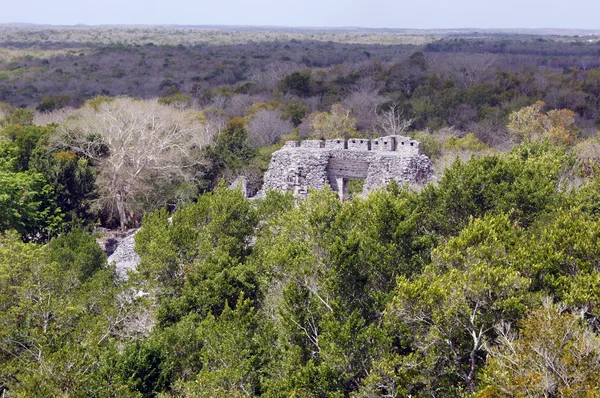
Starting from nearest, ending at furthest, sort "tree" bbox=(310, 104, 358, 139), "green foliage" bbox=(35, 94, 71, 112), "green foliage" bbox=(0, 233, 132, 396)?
1. "green foliage" bbox=(0, 233, 132, 396)
2. "tree" bbox=(310, 104, 358, 139)
3. "green foliage" bbox=(35, 94, 71, 112)

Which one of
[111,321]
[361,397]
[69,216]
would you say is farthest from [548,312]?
[69,216]

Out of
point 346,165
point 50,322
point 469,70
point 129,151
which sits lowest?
point 50,322

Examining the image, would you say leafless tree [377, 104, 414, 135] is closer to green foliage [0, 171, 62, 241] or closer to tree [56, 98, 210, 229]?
tree [56, 98, 210, 229]

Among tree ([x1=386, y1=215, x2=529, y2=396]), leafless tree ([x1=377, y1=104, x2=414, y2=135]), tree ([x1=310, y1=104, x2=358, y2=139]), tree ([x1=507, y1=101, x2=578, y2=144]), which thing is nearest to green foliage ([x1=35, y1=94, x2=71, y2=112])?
tree ([x1=310, y1=104, x2=358, y2=139])

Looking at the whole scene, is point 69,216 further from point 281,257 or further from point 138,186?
point 281,257

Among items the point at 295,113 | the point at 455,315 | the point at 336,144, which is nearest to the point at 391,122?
the point at 295,113

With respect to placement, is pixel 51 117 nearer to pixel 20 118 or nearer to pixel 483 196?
pixel 20 118
